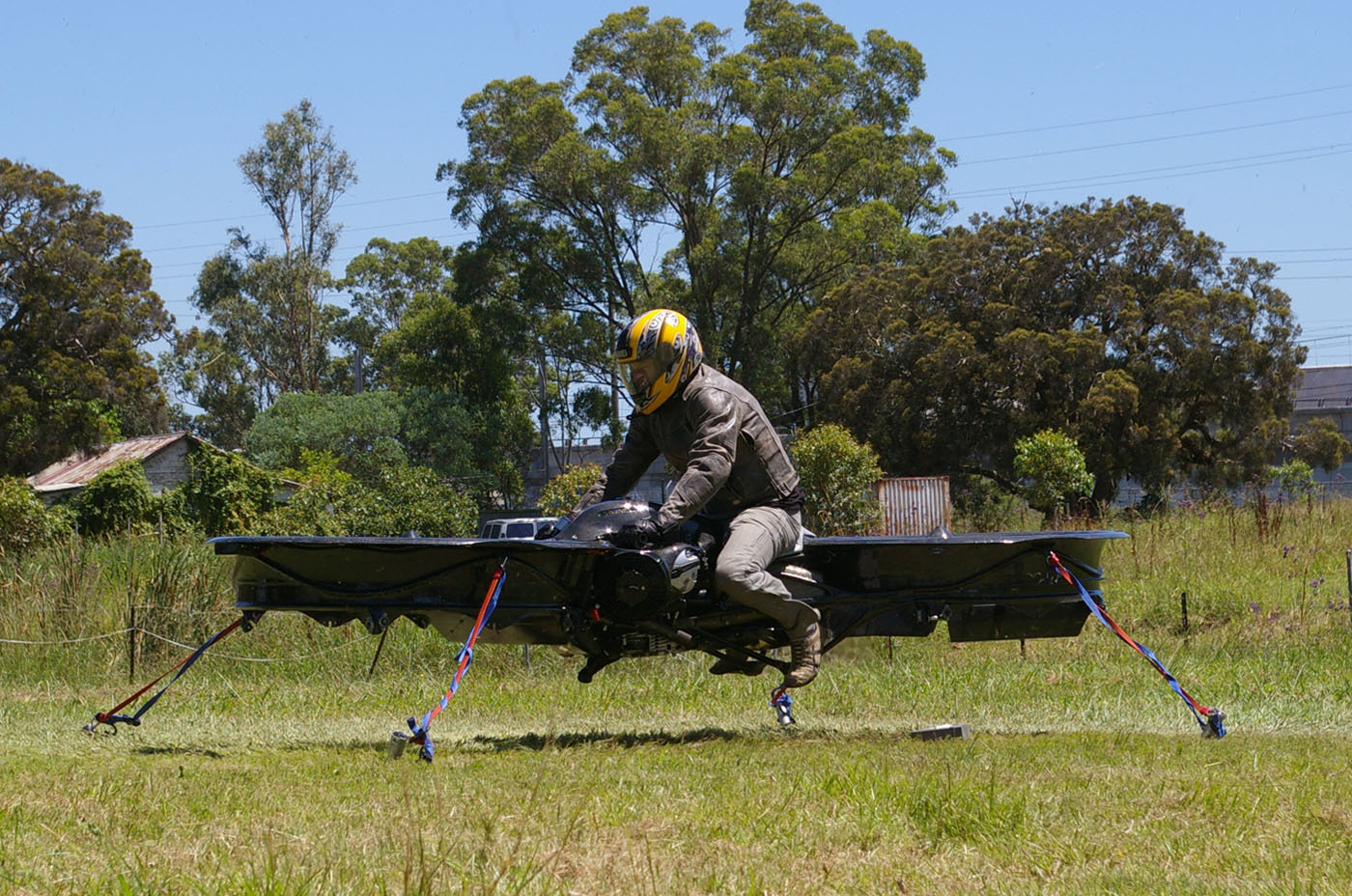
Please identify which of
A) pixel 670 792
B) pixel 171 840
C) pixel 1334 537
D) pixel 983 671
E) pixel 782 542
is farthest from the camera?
pixel 1334 537

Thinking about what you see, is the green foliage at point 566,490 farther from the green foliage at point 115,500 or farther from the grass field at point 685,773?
the green foliage at point 115,500

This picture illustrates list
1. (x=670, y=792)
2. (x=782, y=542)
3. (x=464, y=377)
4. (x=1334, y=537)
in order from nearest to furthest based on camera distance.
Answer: (x=670, y=792), (x=782, y=542), (x=1334, y=537), (x=464, y=377)

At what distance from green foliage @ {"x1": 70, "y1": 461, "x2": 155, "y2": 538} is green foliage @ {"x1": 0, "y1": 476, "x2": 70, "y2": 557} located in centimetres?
1529

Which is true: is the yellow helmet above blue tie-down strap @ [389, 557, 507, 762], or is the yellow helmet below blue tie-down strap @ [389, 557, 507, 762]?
above

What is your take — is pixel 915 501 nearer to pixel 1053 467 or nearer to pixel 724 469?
pixel 1053 467

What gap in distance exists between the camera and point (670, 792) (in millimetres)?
5535

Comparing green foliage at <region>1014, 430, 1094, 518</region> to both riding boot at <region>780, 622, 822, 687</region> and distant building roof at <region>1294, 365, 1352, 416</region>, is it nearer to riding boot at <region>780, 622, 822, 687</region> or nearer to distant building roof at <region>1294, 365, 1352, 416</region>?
riding boot at <region>780, 622, 822, 687</region>

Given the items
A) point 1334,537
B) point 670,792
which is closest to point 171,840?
point 670,792

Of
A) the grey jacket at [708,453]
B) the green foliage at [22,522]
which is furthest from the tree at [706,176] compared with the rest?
the grey jacket at [708,453]

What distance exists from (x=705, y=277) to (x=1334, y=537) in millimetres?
29741

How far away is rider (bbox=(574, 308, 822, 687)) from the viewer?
716 cm

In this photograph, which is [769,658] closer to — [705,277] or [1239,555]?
[1239,555]

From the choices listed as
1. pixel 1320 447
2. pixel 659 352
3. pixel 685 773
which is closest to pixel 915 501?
pixel 1320 447

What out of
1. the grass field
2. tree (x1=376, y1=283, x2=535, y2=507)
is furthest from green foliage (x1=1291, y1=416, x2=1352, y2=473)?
the grass field
